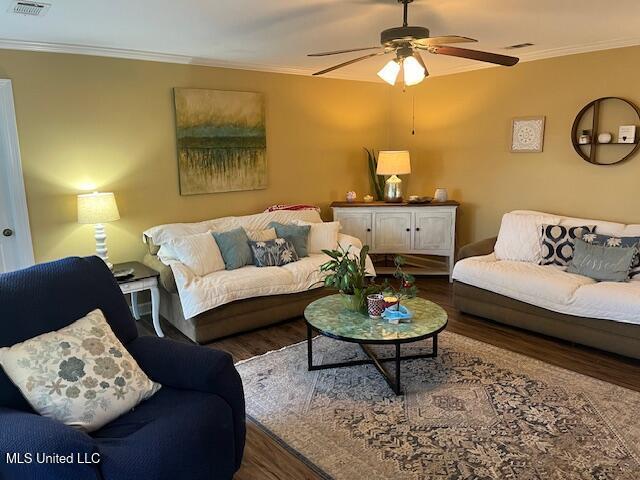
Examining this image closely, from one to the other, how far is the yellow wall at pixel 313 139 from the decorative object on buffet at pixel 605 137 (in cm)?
27

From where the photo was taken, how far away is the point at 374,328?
293 cm

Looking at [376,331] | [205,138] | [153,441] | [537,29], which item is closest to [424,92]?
[537,29]

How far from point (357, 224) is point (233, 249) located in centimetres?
176

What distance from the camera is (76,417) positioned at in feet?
5.91

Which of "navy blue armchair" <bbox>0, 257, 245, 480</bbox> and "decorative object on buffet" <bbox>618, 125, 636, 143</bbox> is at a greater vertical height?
"decorative object on buffet" <bbox>618, 125, 636, 143</bbox>

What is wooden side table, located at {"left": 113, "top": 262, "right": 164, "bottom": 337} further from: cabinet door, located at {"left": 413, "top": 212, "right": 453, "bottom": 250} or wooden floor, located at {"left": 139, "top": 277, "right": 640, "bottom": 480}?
cabinet door, located at {"left": 413, "top": 212, "right": 453, "bottom": 250}

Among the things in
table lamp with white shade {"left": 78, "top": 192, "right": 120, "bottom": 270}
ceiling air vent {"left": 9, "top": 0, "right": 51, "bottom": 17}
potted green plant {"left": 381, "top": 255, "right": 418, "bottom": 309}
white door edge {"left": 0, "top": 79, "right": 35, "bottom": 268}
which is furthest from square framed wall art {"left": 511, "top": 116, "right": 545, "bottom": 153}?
white door edge {"left": 0, "top": 79, "right": 35, "bottom": 268}

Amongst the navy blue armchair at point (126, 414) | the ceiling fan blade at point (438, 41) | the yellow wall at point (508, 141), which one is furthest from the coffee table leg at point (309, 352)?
the yellow wall at point (508, 141)

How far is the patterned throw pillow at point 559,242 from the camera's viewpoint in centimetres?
408

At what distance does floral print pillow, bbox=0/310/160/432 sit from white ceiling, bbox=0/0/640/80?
1.89 metres

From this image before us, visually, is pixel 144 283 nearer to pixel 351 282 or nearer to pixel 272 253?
pixel 272 253

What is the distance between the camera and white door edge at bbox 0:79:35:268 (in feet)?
11.6

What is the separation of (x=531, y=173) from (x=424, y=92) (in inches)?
64.5

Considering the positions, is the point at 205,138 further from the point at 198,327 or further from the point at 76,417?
the point at 76,417
